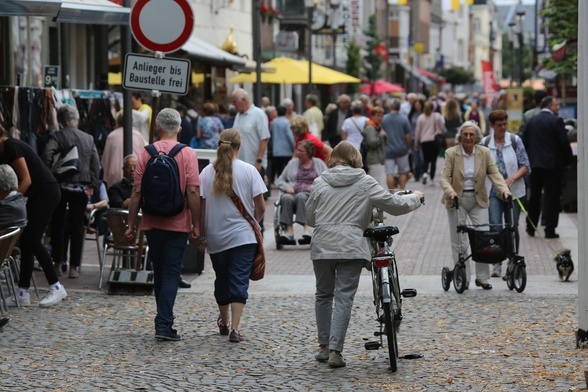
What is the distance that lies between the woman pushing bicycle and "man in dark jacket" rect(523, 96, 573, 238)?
8.91 metres

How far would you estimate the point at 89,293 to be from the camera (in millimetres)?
13148

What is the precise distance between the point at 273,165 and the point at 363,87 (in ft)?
120

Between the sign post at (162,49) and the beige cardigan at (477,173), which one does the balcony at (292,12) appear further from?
the sign post at (162,49)

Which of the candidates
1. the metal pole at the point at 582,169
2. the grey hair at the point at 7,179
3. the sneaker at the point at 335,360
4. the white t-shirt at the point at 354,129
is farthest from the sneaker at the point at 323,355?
the white t-shirt at the point at 354,129

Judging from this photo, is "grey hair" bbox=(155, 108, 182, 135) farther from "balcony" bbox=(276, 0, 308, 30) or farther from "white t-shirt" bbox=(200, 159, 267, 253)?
"balcony" bbox=(276, 0, 308, 30)

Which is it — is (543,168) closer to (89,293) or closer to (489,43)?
(89,293)

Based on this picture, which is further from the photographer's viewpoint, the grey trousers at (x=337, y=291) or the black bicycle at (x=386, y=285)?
the grey trousers at (x=337, y=291)

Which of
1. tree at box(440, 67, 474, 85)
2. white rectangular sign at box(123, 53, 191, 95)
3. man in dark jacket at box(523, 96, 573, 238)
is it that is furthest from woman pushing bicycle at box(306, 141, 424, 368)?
A: tree at box(440, 67, 474, 85)

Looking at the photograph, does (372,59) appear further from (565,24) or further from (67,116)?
(67,116)

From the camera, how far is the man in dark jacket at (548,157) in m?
18.1

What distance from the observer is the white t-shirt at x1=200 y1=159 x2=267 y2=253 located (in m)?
10.5

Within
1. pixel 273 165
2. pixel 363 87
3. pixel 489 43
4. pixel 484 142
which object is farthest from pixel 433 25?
pixel 484 142

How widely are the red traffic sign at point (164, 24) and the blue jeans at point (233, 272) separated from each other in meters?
2.74

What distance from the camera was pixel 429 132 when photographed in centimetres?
2848
